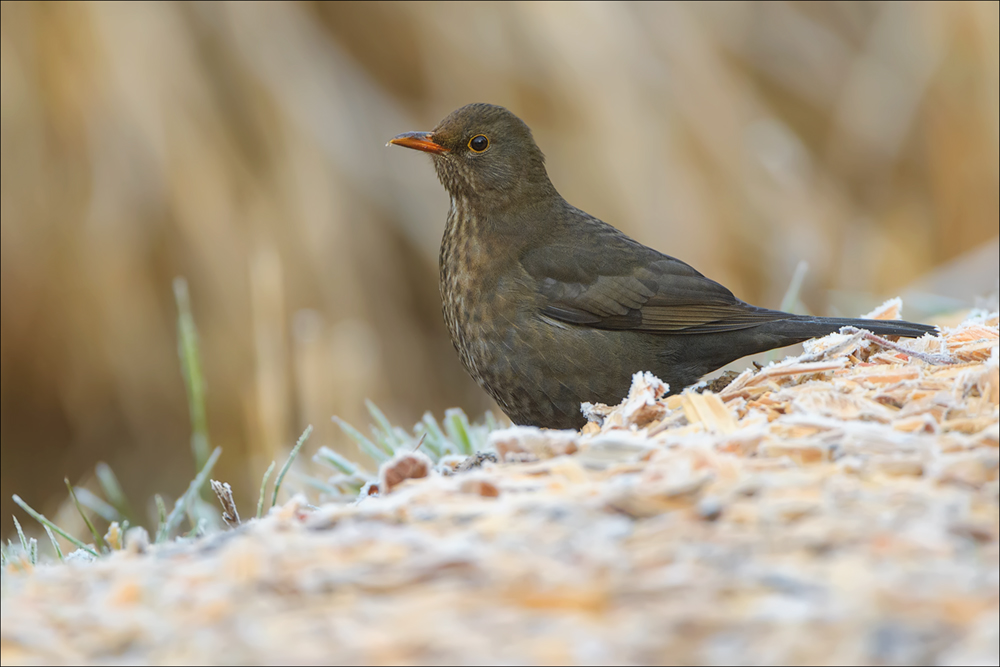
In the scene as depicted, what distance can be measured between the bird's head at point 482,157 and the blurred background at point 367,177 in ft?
2.56

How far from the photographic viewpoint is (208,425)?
438 centimetres

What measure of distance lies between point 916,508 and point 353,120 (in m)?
3.57

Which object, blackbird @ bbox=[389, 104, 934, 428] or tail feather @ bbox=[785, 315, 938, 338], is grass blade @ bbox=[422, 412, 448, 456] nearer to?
blackbird @ bbox=[389, 104, 934, 428]

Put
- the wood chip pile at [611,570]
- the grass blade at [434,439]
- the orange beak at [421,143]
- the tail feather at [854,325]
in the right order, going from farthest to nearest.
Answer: the orange beak at [421,143]
the grass blade at [434,439]
the tail feather at [854,325]
the wood chip pile at [611,570]

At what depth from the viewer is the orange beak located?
2.72 metres

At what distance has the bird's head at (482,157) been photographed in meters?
2.73

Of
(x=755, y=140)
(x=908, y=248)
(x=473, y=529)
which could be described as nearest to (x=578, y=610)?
(x=473, y=529)

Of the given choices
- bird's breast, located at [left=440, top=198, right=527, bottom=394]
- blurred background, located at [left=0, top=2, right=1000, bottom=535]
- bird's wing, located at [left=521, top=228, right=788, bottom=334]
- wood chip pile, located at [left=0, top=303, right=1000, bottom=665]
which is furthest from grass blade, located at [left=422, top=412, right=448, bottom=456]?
wood chip pile, located at [left=0, top=303, right=1000, bottom=665]

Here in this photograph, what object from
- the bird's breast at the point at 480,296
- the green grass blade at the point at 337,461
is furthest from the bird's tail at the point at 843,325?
the green grass blade at the point at 337,461

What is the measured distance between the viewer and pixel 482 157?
108 inches

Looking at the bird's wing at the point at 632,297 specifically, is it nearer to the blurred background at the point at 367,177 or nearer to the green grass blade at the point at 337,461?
the green grass blade at the point at 337,461

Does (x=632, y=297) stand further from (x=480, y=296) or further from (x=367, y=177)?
(x=367, y=177)

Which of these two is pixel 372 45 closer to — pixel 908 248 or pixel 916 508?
pixel 908 248

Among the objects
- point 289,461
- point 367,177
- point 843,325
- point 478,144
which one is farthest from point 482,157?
point 367,177
